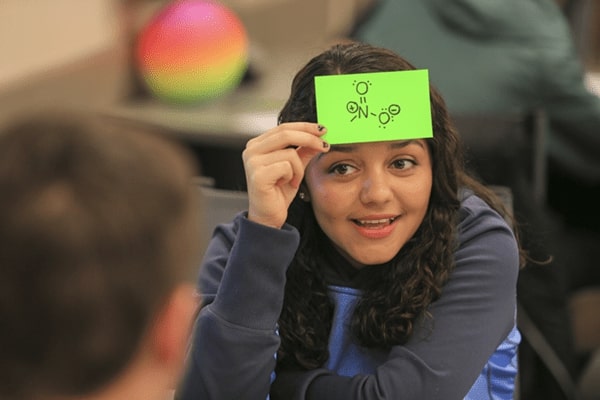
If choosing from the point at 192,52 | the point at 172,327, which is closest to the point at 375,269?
the point at 172,327

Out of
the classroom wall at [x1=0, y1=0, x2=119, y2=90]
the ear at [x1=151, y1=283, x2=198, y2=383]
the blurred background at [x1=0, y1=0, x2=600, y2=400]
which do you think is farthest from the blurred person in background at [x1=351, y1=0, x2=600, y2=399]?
the ear at [x1=151, y1=283, x2=198, y2=383]

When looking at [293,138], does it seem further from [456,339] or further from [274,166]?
[456,339]

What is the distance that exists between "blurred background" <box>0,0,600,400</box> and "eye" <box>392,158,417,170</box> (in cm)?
109

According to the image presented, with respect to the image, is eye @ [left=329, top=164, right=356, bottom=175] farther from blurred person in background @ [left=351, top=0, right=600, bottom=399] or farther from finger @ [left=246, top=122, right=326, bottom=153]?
blurred person in background @ [left=351, top=0, right=600, bottom=399]

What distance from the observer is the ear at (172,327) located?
620 mm

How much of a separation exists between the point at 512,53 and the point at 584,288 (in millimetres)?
525

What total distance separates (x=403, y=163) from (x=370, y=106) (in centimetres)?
8

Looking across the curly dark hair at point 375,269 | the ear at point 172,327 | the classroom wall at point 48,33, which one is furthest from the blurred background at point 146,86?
the ear at point 172,327

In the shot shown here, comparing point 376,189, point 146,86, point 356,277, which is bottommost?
point 146,86

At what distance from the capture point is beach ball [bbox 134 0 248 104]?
2340 millimetres

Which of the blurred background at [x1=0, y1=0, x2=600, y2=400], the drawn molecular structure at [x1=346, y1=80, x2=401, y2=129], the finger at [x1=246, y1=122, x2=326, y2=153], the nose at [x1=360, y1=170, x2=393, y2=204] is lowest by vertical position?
the blurred background at [x1=0, y1=0, x2=600, y2=400]

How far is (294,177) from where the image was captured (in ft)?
2.85

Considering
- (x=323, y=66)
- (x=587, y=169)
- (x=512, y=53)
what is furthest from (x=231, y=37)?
(x=323, y=66)

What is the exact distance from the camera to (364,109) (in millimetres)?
843
